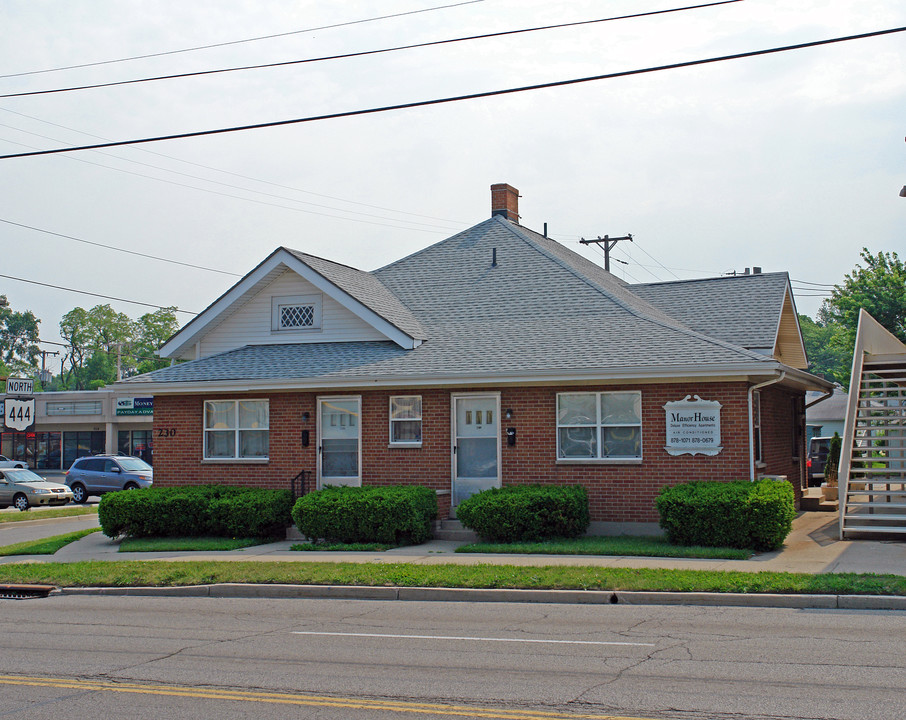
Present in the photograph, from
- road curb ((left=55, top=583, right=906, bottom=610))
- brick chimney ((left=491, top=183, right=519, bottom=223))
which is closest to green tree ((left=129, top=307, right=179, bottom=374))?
brick chimney ((left=491, top=183, right=519, bottom=223))

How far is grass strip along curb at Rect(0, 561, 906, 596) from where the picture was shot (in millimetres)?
11719

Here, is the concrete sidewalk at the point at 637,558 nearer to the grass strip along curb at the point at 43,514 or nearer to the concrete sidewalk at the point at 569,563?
the concrete sidewalk at the point at 569,563

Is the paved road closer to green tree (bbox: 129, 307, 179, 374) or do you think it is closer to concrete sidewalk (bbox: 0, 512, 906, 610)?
concrete sidewalk (bbox: 0, 512, 906, 610)

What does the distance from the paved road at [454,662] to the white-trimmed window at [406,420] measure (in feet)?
24.0

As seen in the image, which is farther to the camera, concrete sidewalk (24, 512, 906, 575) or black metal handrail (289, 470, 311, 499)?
black metal handrail (289, 470, 311, 499)

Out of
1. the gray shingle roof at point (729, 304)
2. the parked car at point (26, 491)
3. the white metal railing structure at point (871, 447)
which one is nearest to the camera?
the white metal railing structure at point (871, 447)

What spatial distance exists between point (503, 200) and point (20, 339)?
113410 mm

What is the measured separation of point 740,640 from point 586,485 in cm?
859

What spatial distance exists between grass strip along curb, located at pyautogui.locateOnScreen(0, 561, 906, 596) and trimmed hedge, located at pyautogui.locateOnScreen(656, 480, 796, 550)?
261 centimetres

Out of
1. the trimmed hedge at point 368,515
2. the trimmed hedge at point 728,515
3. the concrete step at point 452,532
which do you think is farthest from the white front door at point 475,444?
the trimmed hedge at point 728,515

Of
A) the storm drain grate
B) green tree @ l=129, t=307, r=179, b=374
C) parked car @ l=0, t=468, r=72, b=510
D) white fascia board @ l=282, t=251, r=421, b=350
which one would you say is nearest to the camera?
the storm drain grate

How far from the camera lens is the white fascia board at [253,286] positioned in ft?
68.2

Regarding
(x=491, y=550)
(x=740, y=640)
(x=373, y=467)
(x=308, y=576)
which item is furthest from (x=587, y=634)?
(x=373, y=467)

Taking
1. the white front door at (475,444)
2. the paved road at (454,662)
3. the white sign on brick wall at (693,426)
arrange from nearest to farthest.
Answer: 1. the paved road at (454,662)
2. the white sign on brick wall at (693,426)
3. the white front door at (475,444)
